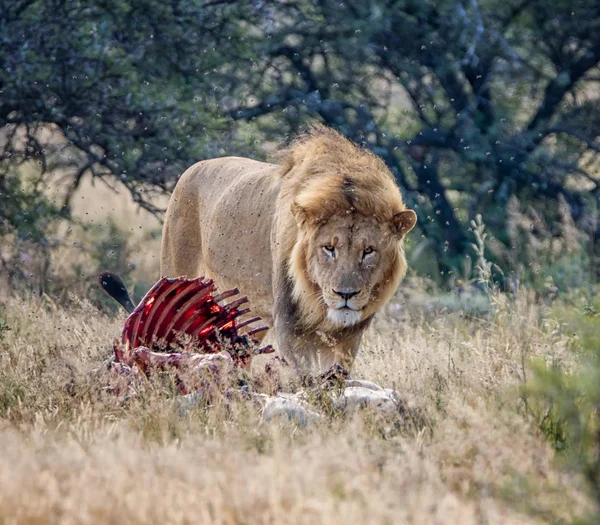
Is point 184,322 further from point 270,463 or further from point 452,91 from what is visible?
point 452,91

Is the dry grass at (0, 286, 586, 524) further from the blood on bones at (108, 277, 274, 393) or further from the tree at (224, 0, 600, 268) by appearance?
the tree at (224, 0, 600, 268)

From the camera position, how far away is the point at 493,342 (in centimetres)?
582

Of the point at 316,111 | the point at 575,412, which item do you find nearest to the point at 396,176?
the point at 316,111

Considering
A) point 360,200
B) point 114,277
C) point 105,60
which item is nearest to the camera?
point 360,200

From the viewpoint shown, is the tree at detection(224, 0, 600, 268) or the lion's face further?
the tree at detection(224, 0, 600, 268)

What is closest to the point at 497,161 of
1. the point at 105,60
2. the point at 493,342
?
the point at 105,60

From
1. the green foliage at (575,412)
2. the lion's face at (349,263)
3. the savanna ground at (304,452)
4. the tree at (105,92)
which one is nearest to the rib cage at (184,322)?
the savanna ground at (304,452)

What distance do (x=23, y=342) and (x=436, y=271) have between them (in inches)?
240

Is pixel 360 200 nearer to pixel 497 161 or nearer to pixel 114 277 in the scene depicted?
pixel 114 277

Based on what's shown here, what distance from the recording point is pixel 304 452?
3598mm

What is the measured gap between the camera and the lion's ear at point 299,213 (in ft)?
18.3

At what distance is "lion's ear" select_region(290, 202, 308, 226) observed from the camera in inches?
220

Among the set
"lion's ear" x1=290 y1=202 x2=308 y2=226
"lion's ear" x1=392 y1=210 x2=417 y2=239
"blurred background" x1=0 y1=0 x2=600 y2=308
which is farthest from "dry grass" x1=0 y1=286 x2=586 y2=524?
"blurred background" x1=0 y1=0 x2=600 y2=308

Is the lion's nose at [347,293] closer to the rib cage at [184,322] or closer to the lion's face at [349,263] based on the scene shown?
the lion's face at [349,263]
